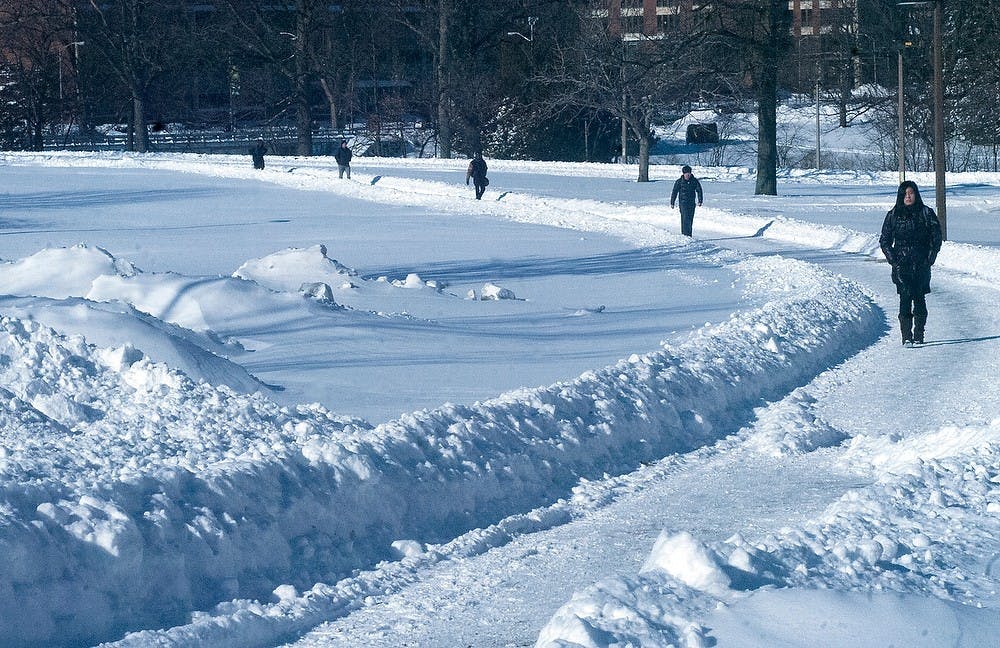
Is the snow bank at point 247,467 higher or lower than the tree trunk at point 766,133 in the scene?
lower

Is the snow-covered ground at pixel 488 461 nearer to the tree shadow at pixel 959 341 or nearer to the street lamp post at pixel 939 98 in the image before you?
the tree shadow at pixel 959 341

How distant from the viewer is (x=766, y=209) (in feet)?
115

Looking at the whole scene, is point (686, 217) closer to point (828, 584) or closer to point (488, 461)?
point (488, 461)

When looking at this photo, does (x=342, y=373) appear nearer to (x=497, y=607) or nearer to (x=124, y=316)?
(x=124, y=316)

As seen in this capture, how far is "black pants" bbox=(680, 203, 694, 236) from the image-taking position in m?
25.5

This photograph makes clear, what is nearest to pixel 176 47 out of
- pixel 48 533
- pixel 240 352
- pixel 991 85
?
pixel 991 85

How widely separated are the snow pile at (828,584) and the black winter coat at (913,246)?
6.54 metres

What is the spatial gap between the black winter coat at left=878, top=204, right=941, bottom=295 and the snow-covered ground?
2.31 ft

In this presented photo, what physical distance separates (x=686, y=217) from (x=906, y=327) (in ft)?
42.4

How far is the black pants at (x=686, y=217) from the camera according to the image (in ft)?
83.6

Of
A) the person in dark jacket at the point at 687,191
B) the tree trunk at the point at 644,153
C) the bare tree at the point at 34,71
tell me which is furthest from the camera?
the bare tree at the point at 34,71

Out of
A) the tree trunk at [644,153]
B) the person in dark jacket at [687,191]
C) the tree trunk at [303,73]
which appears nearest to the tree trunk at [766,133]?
the tree trunk at [644,153]

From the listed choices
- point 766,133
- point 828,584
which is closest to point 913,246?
point 828,584

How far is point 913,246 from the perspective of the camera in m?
13.0
